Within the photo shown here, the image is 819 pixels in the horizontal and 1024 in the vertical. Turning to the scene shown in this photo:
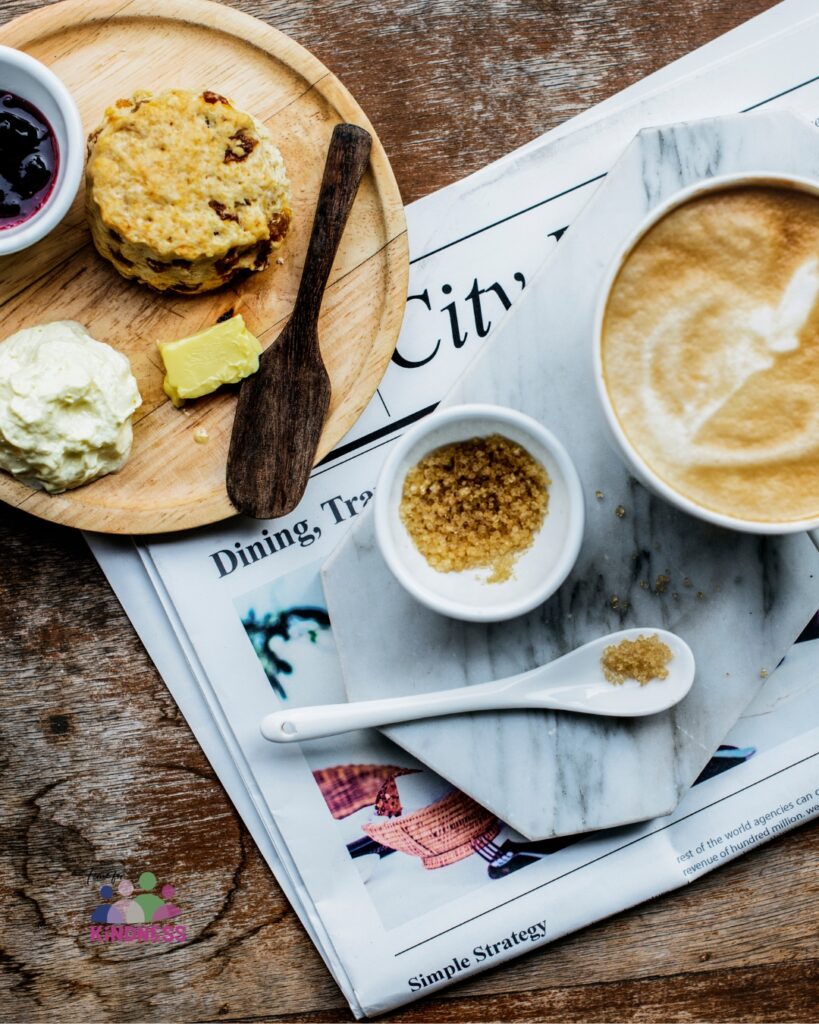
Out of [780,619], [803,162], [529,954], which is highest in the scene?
[803,162]

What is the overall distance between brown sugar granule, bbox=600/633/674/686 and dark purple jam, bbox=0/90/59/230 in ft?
2.44

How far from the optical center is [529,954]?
978 mm

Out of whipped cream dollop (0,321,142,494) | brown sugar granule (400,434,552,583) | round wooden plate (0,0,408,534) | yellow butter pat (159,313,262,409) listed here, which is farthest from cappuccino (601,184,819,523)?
whipped cream dollop (0,321,142,494)

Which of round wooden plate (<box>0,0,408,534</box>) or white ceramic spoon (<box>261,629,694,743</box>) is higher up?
round wooden plate (<box>0,0,408,534</box>)

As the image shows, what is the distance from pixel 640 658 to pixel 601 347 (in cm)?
34

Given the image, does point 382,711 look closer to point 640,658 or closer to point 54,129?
point 640,658

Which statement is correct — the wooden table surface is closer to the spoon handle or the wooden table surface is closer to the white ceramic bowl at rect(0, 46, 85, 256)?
the spoon handle

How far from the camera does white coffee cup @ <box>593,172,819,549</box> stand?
0.71 m

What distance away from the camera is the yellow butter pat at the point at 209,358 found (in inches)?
33.8

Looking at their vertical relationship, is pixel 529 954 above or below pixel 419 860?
below

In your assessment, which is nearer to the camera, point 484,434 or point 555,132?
point 484,434

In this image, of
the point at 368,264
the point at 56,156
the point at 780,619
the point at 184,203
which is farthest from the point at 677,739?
the point at 56,156

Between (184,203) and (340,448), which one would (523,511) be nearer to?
(340,448)

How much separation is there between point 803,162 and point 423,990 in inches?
39.5
